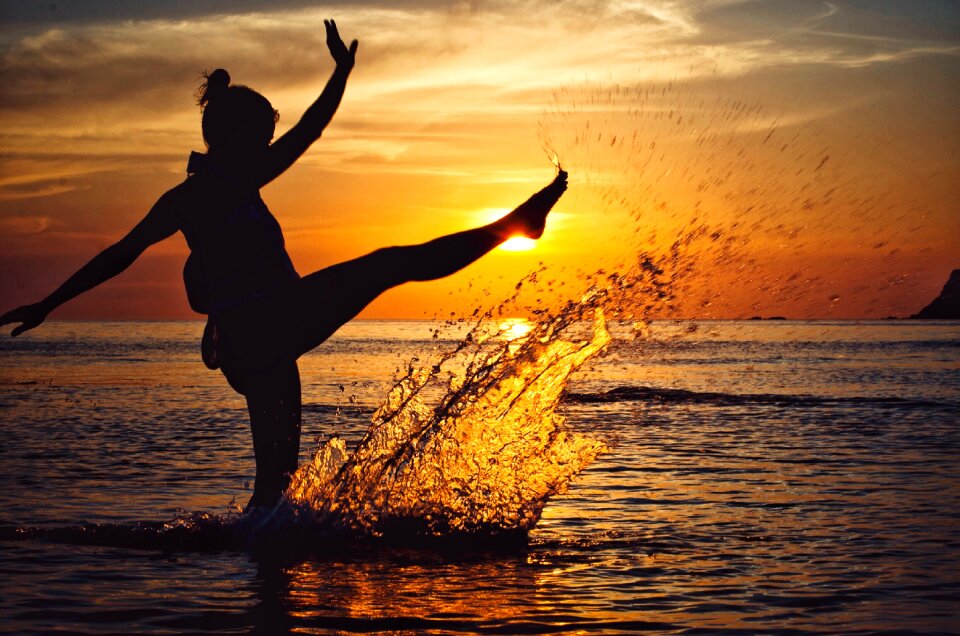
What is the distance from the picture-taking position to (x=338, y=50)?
5.39m

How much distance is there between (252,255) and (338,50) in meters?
1.24

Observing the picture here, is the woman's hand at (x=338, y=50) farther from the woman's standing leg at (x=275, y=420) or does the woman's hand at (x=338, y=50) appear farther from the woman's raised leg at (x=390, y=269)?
the woman's standing leg at (x=275, y=420)

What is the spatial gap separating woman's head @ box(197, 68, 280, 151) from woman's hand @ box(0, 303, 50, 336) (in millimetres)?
1310

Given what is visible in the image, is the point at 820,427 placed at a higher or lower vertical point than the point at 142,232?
lower

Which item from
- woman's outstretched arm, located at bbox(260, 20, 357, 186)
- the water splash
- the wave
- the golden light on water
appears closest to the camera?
woman's outstretched arm, located at bbox(260, 20, 357, 186)

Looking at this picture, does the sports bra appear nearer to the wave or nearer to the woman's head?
the woman's head

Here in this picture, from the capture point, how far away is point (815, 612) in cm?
486

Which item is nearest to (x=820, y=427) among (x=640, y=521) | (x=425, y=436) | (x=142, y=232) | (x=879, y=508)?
(x=879, y=508)

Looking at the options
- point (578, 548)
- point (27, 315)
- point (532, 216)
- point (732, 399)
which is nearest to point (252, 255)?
point (27, 315)

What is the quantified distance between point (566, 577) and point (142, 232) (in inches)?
121

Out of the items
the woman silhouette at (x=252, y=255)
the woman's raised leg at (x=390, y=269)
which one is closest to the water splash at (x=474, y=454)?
the woman silhouette at (x=252, y=255)

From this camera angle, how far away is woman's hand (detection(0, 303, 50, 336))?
5215 mm

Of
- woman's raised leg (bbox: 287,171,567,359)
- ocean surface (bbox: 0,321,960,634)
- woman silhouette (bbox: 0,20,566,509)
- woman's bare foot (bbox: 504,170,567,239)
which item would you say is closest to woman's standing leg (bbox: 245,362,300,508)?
woman silhouette (bbox: 0,20,566,509)

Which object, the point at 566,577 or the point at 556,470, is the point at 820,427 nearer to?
the point at 556,470
